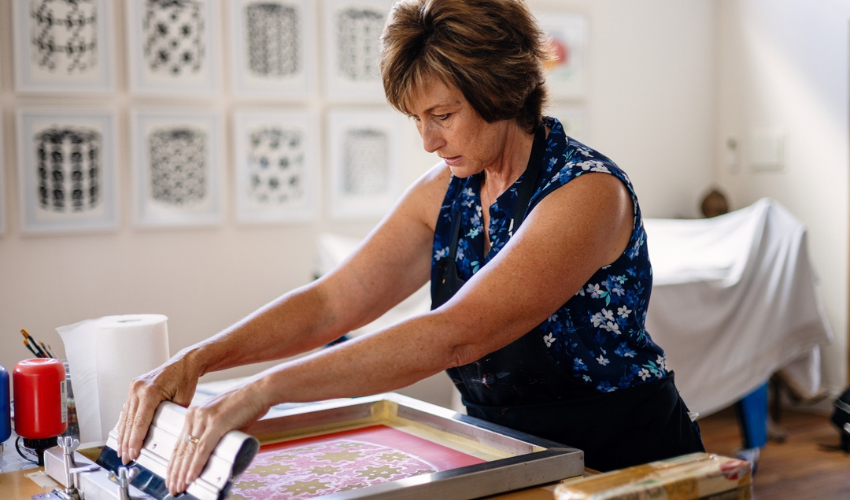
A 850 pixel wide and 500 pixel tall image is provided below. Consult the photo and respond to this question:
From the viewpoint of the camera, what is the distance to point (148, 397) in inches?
46.8

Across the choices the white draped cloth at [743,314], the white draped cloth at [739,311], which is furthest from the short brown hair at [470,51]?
the white draped cloth at [743,314]

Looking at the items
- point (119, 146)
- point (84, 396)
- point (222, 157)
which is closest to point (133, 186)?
point (119, 146)

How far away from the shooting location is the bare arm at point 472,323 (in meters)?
1.07

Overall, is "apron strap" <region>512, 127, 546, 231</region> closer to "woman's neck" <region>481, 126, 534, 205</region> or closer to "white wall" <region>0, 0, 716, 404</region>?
"woman's neck" <region>481, 126, 534, 205</region>

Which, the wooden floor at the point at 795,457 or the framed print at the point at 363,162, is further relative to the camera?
the framed print at the point at 363,162

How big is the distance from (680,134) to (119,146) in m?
3.20

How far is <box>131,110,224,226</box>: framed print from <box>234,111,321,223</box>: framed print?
0.11 m

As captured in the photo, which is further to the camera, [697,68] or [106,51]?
[697,68]

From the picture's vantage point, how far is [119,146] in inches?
140

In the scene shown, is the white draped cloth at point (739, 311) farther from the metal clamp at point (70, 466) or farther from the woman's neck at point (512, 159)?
the metal clamp at point (70, 466)

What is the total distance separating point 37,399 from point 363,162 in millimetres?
2792

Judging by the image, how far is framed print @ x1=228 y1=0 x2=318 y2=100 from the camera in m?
3.75

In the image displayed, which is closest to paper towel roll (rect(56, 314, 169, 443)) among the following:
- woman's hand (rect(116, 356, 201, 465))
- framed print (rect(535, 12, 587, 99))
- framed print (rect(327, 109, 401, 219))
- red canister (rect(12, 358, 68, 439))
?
red canister (rect(12, 358, 68, 439))

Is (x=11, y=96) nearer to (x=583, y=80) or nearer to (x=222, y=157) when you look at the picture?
(x=222, y=157)
